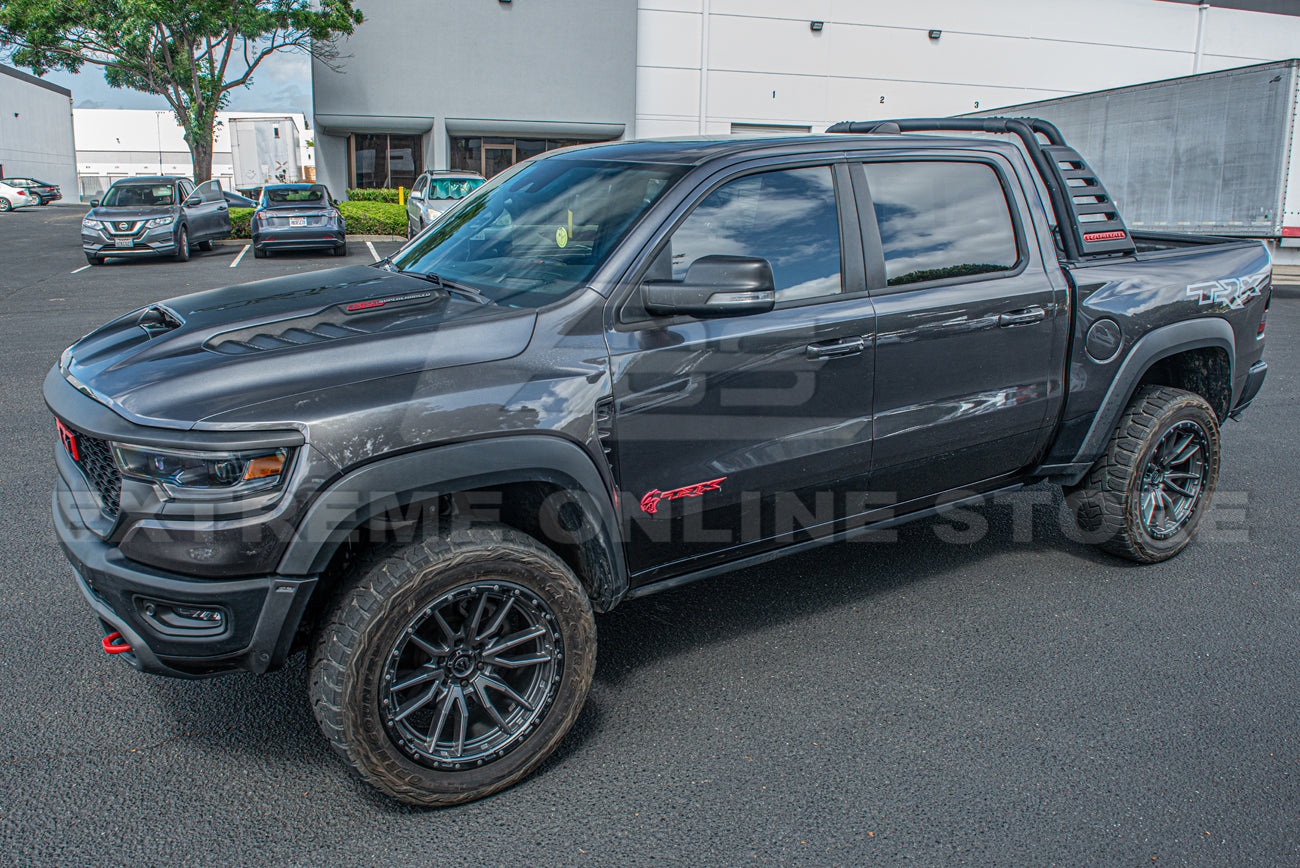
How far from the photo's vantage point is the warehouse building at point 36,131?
6019 cm

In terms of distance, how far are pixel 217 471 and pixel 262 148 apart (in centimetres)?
5839

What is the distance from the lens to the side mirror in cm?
291

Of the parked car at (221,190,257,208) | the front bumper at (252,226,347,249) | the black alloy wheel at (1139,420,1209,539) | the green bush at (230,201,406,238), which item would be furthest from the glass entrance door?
the black alloy wheel at (1139,420,1209,539)

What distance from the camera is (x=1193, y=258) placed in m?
4.48

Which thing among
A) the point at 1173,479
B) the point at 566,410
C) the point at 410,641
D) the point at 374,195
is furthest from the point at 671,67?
the point at 410,641

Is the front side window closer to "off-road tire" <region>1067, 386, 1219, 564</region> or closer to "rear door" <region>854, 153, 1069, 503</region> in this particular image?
"rear door" <region>854, 153, 1069, 503</region>

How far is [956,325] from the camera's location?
12.1 feet

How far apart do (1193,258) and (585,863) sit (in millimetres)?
3853

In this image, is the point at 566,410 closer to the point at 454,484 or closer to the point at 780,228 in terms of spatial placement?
the point at 454,484

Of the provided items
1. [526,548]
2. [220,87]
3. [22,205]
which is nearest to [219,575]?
[526,548]

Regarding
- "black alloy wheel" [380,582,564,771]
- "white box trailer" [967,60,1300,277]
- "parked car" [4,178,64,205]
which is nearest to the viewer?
"black alloy wheel" [380,582,564,771]

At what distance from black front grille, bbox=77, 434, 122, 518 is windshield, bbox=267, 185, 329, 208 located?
62.9ft

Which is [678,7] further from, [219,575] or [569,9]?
[219,575]

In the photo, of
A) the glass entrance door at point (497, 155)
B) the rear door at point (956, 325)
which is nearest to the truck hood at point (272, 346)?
the rear door at point (956, 325)
